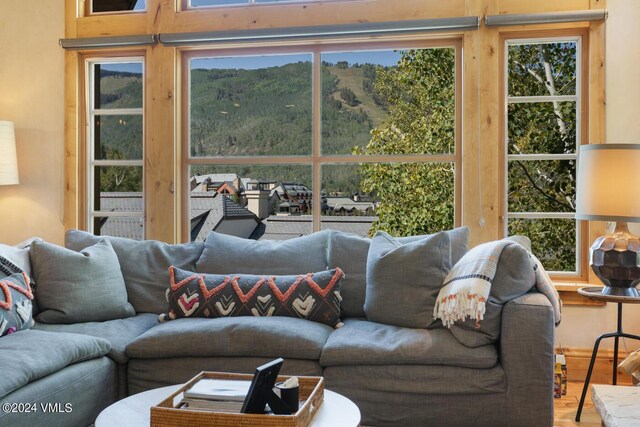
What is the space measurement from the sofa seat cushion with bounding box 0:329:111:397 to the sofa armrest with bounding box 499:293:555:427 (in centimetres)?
174

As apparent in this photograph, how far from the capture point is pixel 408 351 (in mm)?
2617

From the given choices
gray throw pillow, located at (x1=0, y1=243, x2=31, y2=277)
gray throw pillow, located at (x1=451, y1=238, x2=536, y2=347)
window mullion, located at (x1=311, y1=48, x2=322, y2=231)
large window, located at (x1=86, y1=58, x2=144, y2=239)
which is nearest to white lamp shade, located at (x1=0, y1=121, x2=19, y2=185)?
large window, located at (x1=86, y1=58, x2=144, y2=239)

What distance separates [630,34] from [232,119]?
245cm

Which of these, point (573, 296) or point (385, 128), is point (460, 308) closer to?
point (573, 296)

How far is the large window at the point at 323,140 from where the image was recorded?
3818 mm

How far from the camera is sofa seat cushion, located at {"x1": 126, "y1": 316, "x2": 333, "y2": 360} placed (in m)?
2.71

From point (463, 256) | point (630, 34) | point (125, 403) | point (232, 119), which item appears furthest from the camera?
point (232, 119)

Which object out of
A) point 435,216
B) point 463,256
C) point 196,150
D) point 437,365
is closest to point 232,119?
point 196,150

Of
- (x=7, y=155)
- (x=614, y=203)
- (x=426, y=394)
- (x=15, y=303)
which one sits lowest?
A: (x=426, y=394)

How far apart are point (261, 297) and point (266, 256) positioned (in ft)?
1.11

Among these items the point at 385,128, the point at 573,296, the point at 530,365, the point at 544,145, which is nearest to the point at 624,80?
the point at 544,145

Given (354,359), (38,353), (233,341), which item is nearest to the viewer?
(38,353)

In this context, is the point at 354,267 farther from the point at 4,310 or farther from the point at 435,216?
the point at 4,310

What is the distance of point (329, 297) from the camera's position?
9.98 feet
